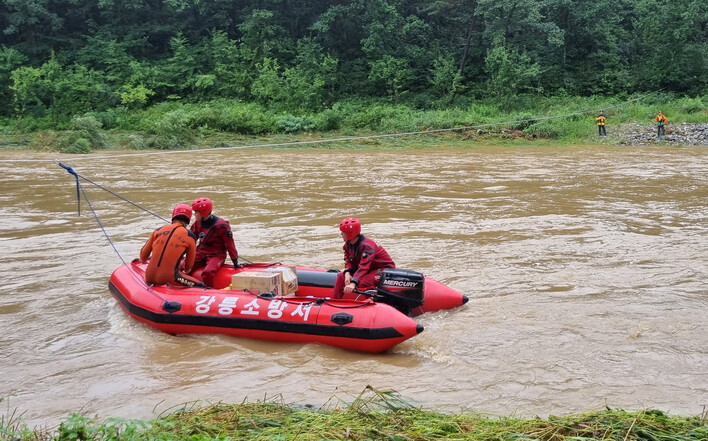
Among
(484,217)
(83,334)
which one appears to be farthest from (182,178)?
(83,334)

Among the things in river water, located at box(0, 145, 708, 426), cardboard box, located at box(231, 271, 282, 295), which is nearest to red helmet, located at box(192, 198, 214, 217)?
cardboard box, located at box(231, 271, 282, 295)

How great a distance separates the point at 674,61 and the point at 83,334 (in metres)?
31.8

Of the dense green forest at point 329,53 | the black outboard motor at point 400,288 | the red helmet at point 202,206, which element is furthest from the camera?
the dense green forest at point 329,53

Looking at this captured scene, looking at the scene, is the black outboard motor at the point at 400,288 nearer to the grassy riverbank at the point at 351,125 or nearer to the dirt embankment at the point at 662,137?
the grassy riverbank at the point at 351,125

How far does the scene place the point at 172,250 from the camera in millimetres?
6938

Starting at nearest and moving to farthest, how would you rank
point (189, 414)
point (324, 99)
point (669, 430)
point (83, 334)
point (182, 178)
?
point (669, 430)
point (189, 414)
point (83, 334)
point (182, 178)
point (324, 99)

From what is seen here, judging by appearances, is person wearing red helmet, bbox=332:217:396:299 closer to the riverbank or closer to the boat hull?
the boat hull

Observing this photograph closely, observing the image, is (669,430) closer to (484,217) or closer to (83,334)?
(83,334)

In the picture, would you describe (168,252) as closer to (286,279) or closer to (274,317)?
(286,279)

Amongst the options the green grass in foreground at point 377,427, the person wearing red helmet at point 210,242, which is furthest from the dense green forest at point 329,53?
the green grass in foreground at point 377,427

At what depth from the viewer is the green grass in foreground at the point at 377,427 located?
3467mm

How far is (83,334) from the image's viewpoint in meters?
6.77

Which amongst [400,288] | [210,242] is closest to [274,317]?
[400,288]

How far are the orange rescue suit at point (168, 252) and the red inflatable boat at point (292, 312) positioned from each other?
13 cm
